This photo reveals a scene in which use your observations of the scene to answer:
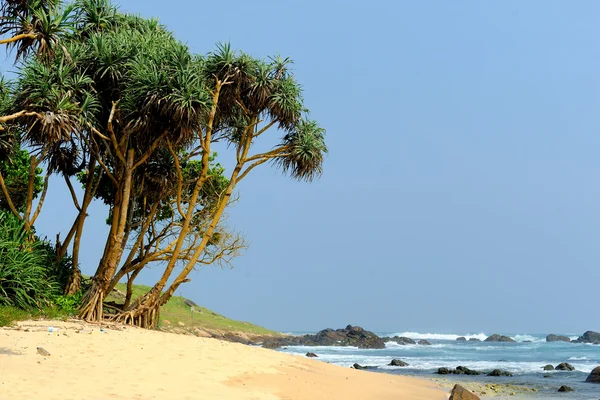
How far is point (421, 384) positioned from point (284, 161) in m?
8.12

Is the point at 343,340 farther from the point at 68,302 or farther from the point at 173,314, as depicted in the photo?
the point at 68,302

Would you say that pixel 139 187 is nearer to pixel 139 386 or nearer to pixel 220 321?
pixel 139 386

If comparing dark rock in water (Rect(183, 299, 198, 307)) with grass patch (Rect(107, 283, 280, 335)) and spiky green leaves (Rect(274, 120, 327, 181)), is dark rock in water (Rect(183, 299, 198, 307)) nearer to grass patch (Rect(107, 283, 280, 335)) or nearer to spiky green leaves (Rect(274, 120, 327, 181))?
grass patch (Rect(107, 283, 280, 335))

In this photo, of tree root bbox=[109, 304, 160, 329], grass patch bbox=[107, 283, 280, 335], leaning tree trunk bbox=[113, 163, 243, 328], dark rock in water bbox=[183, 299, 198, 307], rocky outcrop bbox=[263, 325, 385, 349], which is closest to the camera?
tree root bbox=[109, 304, 160, 329]

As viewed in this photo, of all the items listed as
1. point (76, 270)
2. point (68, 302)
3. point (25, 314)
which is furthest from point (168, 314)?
point (25, 314)

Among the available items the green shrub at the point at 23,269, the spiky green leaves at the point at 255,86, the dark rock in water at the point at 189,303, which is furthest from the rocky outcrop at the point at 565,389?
the dark rock in water at the point at 189,303

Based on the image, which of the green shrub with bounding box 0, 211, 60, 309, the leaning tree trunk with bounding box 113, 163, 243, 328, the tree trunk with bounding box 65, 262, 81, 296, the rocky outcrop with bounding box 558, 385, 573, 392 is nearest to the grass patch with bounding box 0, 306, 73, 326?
the green shrub with bounding box 0, 211, 60, 309

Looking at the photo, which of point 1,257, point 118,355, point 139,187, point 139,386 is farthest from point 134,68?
point 139,386

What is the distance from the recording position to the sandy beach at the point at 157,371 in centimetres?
914

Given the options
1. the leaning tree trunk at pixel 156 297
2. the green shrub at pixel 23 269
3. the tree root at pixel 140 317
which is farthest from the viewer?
the leaning tree trunk at pixel 156 297

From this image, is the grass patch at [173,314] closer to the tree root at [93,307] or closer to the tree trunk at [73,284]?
the tree root at [93,307]

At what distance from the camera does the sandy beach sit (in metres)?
9.14

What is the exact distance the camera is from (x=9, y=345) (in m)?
11.3

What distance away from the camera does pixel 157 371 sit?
35.8ft
